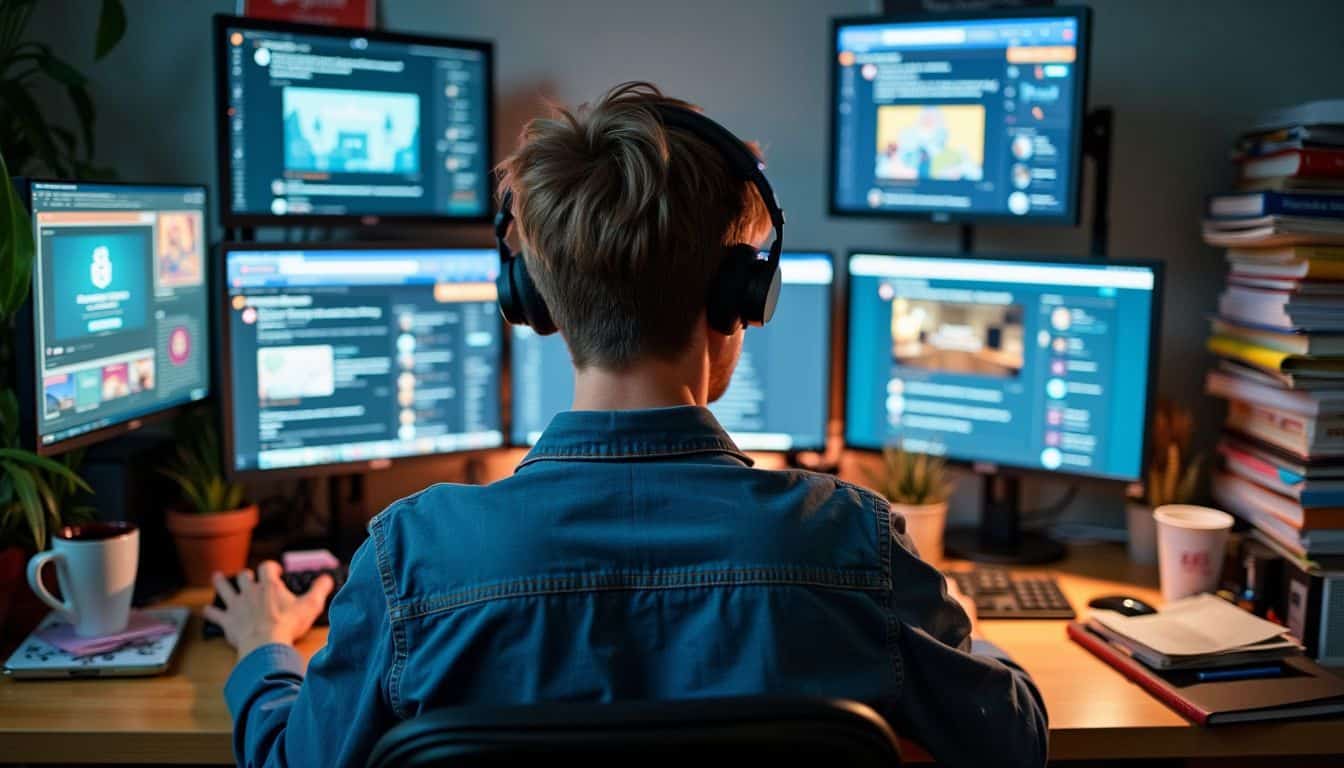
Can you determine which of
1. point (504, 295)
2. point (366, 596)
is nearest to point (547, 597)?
point (366, 596)

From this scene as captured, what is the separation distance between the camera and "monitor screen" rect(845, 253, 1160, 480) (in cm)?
202

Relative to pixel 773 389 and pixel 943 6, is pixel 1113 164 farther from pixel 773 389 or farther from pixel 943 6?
pixel 773 389

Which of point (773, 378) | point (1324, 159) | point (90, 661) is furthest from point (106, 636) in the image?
point (1324, 159)

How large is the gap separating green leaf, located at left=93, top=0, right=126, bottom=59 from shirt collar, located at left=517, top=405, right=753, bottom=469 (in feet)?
4.37

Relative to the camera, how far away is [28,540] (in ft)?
5.89

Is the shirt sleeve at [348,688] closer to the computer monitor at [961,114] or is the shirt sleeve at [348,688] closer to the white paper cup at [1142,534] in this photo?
the computer monitor at [961,114]

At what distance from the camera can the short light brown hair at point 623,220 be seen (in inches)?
44.3

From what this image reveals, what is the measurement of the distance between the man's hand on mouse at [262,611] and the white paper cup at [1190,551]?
1220 millimetres

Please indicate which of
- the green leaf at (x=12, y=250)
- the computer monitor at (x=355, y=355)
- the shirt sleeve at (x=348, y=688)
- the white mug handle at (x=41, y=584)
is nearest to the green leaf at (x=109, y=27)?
the computer monitor at (x=355, y=355)

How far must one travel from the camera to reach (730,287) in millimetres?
1170

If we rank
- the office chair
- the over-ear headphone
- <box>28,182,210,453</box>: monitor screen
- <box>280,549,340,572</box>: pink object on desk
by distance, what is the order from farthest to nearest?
<box>280,549,340,572</box>: pink object on desk → <box>28,182,210,453</box>: monitor screen → the over-ear headphone → the office chair

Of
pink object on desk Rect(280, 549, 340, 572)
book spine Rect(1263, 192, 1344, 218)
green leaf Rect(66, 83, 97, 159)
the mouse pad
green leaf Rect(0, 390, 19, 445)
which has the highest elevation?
green leaf Rect(66, 83, 97, 159)

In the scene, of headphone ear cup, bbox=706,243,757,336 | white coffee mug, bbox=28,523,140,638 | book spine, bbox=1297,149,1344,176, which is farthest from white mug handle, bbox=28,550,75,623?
book spine, bbox=1297,149,1344,176

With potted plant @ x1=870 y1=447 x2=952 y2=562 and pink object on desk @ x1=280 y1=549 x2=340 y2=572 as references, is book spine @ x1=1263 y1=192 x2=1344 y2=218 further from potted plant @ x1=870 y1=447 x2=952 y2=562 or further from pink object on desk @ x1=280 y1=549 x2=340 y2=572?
pink object on desk @ x1=280 y1=549 x2=340 y2=572
